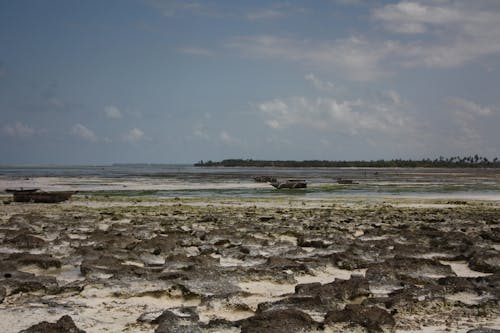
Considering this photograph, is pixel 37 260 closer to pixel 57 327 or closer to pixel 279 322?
pixel 57 327

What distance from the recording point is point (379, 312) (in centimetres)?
775

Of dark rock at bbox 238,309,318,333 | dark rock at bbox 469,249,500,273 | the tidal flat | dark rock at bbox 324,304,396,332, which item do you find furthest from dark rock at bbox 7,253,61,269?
dark rock at bbox 469,249,500,273

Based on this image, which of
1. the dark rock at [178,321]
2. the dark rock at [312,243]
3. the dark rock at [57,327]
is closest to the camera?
the dark rock at [57,327]

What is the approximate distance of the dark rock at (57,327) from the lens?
6811 mm

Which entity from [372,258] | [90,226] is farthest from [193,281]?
[90,226]

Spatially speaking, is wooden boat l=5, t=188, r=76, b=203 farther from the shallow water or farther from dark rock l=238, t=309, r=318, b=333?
dark rock l=238, t=309, r=318, b=333

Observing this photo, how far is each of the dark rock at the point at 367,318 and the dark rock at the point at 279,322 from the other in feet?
1.21

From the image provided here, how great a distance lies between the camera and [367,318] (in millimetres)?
7535

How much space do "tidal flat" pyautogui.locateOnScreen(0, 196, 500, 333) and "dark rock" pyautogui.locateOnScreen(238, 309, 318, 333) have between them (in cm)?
2

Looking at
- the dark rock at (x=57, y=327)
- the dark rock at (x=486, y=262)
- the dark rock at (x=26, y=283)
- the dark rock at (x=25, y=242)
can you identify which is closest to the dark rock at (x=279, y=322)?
the dark rock at (x=57, y=327)

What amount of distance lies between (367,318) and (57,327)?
4294 mm

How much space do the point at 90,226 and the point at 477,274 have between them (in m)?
13.5

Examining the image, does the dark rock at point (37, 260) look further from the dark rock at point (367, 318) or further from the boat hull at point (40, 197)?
the boat hull at point (40, 197)

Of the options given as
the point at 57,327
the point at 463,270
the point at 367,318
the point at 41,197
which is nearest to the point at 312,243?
the point at 463,270
